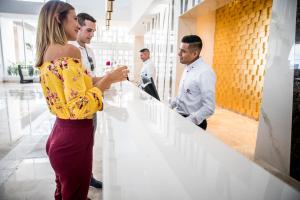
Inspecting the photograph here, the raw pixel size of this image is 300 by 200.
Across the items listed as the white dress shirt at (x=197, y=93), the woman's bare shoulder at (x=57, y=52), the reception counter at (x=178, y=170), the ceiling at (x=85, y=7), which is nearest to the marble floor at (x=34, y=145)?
the white dress shirt at (x=197, y=93)

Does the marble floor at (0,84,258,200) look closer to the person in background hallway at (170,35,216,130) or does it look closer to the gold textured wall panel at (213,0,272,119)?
the gold textured wall panel at (213,0,272,119)

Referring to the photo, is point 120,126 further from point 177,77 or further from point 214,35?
point 214,35

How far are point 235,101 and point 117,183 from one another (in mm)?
6298

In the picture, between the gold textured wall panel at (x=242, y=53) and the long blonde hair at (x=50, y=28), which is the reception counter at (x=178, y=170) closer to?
the long blonde hair at (x=50, y=28)

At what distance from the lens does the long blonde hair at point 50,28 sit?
3.52ft

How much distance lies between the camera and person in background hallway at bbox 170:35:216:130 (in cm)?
205

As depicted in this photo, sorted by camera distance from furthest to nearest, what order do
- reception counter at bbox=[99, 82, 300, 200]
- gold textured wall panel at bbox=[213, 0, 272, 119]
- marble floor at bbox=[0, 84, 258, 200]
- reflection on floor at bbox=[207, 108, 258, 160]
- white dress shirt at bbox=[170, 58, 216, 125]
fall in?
gold textured wall panel at bbox=[213, 0, 272, 119] → reflection on floor at bbox=[207, 108, 258, 160] → marble floor at bbox=[0, 84, 258, 200] → white dress shirt at bbox=[170, 58, 216, 125] → reception counter at bbox=[99, 82, 300, 200]

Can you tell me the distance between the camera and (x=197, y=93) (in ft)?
7.13

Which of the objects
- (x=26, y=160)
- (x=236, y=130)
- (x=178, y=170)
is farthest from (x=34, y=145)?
(x=236, y=130)

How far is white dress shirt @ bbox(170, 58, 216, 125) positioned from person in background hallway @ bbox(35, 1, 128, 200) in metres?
1.02

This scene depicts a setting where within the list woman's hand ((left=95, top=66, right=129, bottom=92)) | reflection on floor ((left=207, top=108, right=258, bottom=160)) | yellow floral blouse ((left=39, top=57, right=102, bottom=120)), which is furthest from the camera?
reflection on floor ((left=207, top=108, right=258, bottom=160))

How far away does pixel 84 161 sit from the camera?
1.24 metres

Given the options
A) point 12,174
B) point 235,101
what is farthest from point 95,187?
point 235,101

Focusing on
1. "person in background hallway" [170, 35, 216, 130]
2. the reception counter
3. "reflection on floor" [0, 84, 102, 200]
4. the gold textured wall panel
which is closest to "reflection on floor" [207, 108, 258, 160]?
the gold textured wall panel
